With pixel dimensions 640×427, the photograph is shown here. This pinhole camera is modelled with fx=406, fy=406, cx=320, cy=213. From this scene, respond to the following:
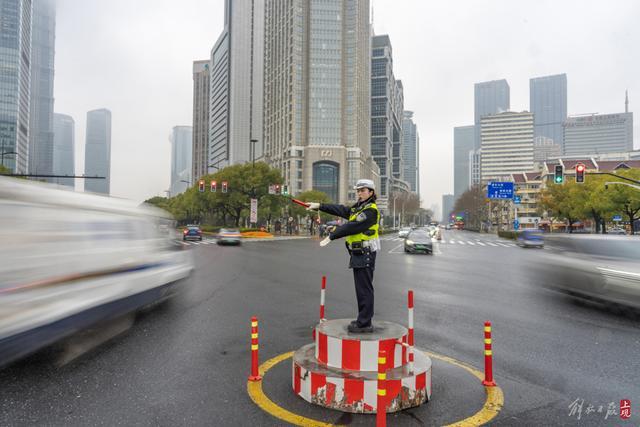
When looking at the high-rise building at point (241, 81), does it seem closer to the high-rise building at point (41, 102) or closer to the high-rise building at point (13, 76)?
the high-rise building at point (41, 102)

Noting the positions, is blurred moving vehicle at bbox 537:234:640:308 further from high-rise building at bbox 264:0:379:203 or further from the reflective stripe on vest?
high-rise building at bbox 264:0:379:203

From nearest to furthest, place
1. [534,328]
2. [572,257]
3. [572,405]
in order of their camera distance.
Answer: [572,405], [534,328], [572,257]

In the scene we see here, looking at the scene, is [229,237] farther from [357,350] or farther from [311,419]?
[311,419]

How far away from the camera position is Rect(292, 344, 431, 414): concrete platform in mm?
3766

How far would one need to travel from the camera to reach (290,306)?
8344 millimetres

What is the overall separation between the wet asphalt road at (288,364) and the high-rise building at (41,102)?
151m

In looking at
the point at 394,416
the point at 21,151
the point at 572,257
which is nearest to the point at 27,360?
the point at 394,416

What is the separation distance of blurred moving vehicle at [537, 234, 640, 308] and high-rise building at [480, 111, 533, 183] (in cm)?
17765

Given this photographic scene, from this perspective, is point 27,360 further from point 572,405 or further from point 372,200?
point 572,405

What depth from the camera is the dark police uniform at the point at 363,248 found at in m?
4.62

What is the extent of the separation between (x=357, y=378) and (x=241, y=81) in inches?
6716

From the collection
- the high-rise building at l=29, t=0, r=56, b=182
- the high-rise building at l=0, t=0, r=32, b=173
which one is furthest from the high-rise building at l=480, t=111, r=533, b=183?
the high-rise building at l=29, t=0, r=56, b=182

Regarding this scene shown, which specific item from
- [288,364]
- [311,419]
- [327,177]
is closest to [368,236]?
[288,364]

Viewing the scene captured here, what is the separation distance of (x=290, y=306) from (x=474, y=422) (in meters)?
5.20
